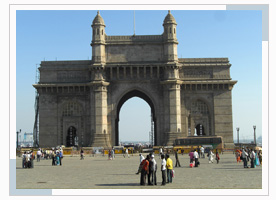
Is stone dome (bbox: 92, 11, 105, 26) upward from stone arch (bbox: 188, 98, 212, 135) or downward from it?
upward

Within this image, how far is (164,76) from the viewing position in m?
62.5

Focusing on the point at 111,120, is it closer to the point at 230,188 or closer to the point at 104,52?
the point at 104,52

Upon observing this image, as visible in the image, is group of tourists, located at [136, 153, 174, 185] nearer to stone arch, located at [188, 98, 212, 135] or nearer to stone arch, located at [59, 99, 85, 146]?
stone arch, located at [188, 98, 212, 135]

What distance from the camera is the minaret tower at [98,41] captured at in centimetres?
6234

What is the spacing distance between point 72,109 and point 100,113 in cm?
536

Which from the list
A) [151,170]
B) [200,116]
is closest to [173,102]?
[200,116]

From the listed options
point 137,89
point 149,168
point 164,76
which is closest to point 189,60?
point 164,76

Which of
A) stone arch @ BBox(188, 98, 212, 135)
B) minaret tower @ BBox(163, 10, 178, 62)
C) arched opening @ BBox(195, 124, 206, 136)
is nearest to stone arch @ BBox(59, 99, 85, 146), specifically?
minaret tower @ BBox(163, 10, 178, 62)

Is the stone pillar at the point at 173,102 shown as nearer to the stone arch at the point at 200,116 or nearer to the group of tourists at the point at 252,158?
the stone arch at the point at 200,116

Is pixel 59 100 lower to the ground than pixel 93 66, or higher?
lower

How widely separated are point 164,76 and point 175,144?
1032cm

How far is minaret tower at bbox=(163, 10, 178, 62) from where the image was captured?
62.5 meters

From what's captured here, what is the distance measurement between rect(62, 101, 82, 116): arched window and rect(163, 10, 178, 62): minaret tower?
15142mm
